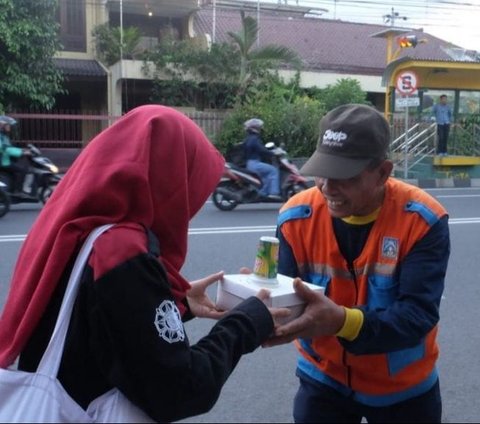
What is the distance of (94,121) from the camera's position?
715 inches


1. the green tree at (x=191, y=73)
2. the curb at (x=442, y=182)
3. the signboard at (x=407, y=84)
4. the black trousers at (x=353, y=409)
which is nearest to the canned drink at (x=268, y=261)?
the black trousers at (x=353, y=409)

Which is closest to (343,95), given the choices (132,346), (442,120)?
(442,120)

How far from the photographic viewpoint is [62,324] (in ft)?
4.87

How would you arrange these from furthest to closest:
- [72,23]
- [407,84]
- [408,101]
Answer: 1. [72,23]
2. [407,84]
3. [408,101]

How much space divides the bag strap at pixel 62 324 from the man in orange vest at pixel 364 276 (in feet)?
2.02

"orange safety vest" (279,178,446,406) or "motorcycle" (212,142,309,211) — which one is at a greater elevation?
"orange safety vest" (279,178,446,406)

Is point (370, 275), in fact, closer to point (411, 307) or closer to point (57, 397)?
point (411, 307)

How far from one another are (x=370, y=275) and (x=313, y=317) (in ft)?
0.77

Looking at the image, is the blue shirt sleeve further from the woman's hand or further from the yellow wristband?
the woman's hand

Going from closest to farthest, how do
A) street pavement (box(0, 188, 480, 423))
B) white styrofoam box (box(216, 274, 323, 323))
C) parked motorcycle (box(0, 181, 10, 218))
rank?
1. white styrofoam box (box(216, 274, 323, 323))
2. street pavement (box(0, 188, 480, 423))
3. parked motorcycle (box(0, 181, 10, 218))

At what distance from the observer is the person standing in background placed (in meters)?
17.4

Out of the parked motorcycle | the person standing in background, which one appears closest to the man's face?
the parked motorcycle

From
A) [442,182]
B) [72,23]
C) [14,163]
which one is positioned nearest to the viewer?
[14,163]

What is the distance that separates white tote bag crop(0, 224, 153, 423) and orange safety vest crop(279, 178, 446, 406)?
0.78 metres
